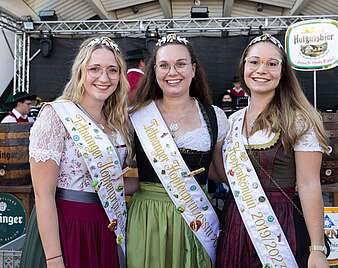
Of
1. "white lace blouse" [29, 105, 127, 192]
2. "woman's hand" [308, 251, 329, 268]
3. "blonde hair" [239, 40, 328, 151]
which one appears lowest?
"woman's hand" [308, 251, 329, 268]

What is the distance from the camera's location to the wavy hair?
180cm

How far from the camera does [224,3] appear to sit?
365 inches

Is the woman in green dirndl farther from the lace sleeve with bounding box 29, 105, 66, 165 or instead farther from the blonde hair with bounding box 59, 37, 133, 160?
the lace sleeve with bounding box 29, 105, 66, 165

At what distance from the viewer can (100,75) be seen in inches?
62.8

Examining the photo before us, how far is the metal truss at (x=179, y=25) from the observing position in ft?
21.6

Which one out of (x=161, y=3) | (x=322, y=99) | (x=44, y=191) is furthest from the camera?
(x=161, y=3)

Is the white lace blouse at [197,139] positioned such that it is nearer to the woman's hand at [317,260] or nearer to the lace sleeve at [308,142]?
the lace sleeve at [308,142]

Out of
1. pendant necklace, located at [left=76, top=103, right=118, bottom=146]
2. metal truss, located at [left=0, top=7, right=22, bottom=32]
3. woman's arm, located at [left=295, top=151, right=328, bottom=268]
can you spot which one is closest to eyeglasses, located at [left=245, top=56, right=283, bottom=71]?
woman's arm, located at [left=295, top=151, right=328, bottom=268]

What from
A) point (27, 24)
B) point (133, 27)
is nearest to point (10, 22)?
point (27, 24)

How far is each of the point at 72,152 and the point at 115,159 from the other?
16cm

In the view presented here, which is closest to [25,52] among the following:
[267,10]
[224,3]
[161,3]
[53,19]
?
[53,19]

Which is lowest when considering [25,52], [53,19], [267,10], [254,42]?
[254,42]

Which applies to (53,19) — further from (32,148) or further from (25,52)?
(32,148)

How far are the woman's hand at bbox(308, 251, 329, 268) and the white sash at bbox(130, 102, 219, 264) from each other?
1.20ft
